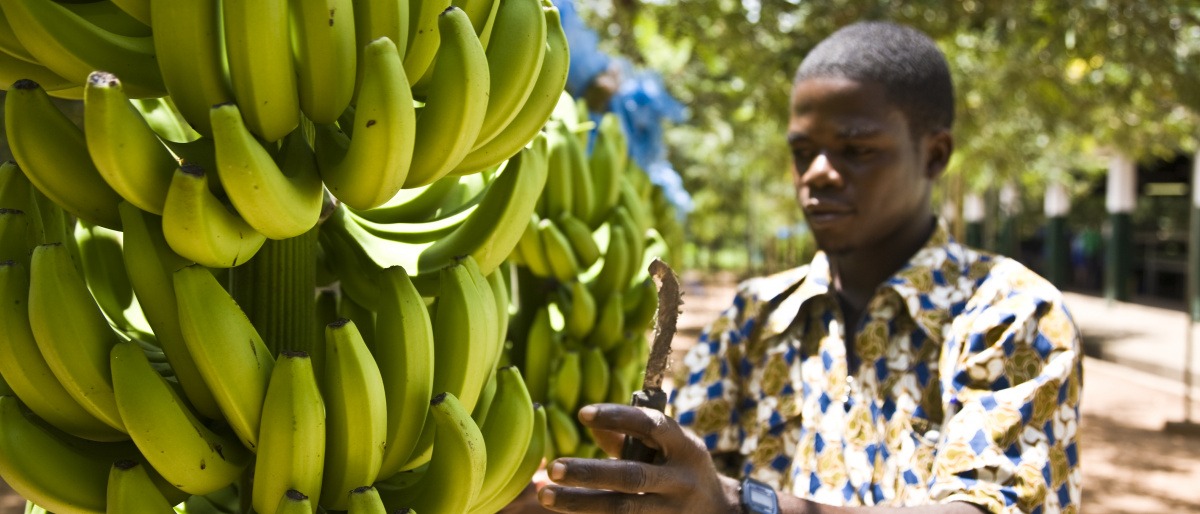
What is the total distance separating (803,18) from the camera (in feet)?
21.4

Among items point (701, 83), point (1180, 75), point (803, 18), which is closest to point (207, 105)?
point (803, 18)

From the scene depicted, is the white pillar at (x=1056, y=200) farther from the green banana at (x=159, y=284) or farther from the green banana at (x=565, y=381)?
the green banana at (x=159, y=284)

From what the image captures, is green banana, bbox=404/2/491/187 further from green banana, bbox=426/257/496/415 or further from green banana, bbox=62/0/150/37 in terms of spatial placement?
green banana, bbox=62/0/150/37

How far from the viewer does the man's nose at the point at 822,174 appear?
5.98 feet

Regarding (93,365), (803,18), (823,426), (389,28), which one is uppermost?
(803,18)

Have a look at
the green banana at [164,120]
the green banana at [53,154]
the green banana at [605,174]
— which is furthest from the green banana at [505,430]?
the green banana at [605,174]

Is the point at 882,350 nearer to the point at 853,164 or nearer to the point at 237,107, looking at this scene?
the point at 853,164

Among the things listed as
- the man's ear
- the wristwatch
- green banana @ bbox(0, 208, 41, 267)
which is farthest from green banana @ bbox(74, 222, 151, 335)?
the man's ear

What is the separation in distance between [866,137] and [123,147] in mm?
1322

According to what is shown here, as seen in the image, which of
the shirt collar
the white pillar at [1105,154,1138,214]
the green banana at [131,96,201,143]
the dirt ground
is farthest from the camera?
the white pillar at [1105,154,1138,214]

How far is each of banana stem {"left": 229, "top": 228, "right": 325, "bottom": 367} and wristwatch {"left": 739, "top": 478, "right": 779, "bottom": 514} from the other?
2.01ft

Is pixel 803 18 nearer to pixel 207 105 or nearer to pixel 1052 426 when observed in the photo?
pixel 1052 426

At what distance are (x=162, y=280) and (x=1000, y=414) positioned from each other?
1.23 meters

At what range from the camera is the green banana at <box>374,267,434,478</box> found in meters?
1.13
